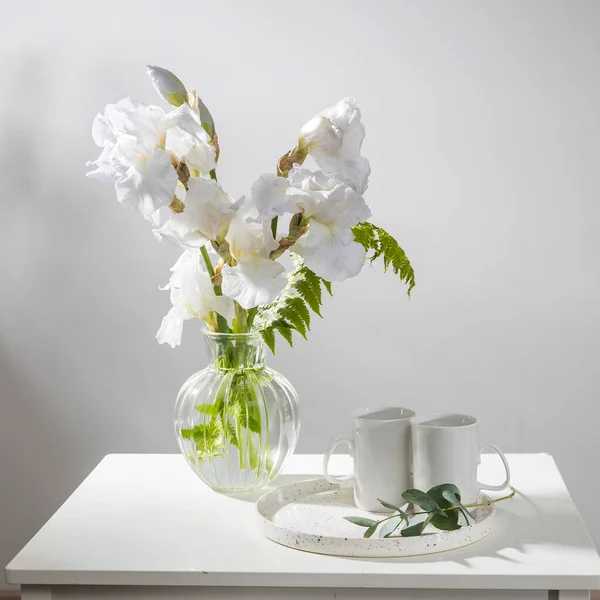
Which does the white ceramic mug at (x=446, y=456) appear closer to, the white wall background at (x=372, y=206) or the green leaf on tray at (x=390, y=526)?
the green leaf on tray at (x=390, y=526)

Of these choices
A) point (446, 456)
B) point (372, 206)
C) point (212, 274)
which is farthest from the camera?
point (372, 206)

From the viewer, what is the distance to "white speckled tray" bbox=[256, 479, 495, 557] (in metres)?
0.89

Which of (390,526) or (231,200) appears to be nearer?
(390,526)


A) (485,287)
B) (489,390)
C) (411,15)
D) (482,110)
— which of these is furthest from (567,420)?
(411,15)

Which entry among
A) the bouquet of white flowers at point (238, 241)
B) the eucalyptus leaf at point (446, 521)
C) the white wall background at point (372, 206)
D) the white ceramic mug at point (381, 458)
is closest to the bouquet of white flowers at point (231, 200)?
the bouquet of white flowers at point (238, 241)

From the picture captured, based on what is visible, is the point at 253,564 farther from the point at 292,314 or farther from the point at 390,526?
the point at 292,314

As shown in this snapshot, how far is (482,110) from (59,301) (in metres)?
1.21

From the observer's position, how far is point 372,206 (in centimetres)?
216

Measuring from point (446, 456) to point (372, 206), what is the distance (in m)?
1.26

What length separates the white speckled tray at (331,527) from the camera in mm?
888

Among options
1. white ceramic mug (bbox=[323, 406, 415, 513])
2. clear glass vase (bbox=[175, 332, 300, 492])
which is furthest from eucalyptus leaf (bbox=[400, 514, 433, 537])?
clear glass vase (bbox=[175, 332, 300, 492])

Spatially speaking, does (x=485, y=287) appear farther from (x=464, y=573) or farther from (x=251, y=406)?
(x=464, y=573)

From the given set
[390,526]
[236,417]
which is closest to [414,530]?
[390,526]

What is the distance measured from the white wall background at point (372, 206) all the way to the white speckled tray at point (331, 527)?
110 centimetres
